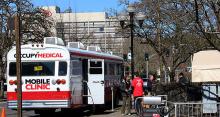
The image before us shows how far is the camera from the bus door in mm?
23375

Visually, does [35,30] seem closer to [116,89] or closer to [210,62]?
[116,89]

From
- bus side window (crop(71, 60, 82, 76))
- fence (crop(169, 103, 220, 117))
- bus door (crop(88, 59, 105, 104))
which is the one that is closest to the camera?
fence (crop(169, 103, 220, 117))

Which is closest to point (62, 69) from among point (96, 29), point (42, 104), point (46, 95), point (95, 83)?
point (46, 95)

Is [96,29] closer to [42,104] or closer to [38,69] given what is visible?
[38,69]

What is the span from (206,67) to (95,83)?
611 centimetres

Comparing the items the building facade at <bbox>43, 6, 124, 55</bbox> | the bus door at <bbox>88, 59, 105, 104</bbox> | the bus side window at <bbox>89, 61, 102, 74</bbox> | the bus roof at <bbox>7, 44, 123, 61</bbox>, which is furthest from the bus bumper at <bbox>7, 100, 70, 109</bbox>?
the building facade at <bbox>43, 6, 124, 55</bbox>

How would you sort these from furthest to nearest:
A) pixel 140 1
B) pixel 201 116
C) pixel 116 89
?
pixel 140 1
pixel 116 89
pixel 201 116

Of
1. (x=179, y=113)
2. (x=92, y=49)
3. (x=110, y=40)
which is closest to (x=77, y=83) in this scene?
(x=92, y=49)

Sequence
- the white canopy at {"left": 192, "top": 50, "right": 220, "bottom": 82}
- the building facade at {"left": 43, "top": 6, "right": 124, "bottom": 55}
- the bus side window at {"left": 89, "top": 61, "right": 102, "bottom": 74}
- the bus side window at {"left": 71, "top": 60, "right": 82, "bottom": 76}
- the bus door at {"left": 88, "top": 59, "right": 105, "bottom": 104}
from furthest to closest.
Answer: the building facade at {"left": 43, "top": 6, "right": 124, "bottom": 55}, the bus side window at {"left": 89, "top": 61, "right": 102, "bottom": 74}, the bus door at {"left": 88, "top": 59, "right": 105, "bottom": 104}, the bus side window at {"left": 71, "top": 60, "right": 82, "bottom": 76}, the white canopy at {"left": 192, "top": 50, "right": 220, "bottom": 82}

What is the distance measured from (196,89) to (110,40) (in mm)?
62877

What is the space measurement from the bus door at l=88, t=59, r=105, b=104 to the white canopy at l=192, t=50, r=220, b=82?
5.30 meters

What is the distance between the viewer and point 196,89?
24.0 meters

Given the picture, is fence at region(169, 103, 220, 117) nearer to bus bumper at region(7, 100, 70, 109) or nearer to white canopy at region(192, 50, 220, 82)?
white canopy at region(192, 50, 220, 82)

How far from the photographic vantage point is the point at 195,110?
17.3 meters
